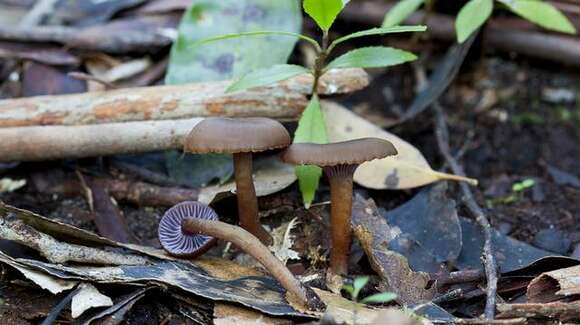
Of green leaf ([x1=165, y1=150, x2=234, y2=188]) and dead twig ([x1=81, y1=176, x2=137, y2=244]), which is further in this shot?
green leaf ([x1=165, y1=150, x2=234, y2=188])

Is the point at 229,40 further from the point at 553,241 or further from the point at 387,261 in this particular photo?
the point at 553,241

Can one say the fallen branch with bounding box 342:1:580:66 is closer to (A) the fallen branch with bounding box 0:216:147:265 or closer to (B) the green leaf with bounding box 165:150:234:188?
(B) the green leaf with bounding box 165:150:234:188

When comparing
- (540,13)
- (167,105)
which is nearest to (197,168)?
(167,105)

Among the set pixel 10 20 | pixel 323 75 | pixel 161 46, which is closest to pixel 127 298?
pixel 323 75

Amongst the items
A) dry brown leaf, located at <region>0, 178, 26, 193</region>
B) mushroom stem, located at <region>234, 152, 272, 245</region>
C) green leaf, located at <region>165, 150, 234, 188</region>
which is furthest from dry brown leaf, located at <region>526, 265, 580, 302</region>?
dry brown leaf, located at <region>0, 178, 26, 193</region>

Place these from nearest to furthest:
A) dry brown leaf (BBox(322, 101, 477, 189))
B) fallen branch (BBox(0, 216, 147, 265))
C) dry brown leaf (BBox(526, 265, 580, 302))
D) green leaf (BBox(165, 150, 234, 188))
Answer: dry brown leaf (BBox(526, 265, 580, 302)) < fallen branch (BBox(0, 216, 147, 265)) < dry brown leaf (BBox(322, 101, 477, 189)) < green leaf (BBox(165, 150, 234, 188))

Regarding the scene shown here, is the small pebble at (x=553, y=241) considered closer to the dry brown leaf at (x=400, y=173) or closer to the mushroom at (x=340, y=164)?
the dry brown leaf at (x=400, y=173)
